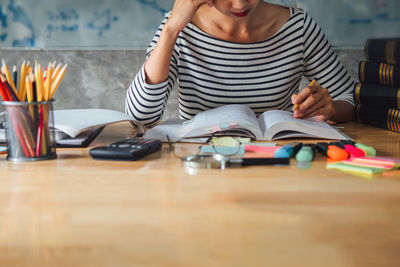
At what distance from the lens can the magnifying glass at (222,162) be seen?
2.56 feet

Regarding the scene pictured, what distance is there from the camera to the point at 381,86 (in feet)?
4.04

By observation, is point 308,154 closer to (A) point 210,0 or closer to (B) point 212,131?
(B) point 212,131

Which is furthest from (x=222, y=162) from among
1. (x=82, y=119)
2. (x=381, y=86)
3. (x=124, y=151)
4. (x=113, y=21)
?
(x=113, y=21)

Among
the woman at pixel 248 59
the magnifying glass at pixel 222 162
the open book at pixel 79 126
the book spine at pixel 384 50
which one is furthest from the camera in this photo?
the woman at pixel 248 59

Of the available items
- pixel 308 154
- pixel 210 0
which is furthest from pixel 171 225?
pixel 210 0

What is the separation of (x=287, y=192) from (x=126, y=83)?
2.23m

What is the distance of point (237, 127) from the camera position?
1034mm

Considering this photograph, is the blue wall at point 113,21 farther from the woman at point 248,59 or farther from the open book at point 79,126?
the open book at point 79,126

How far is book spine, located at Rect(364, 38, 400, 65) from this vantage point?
1.16 m

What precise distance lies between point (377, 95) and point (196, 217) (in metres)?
0.88

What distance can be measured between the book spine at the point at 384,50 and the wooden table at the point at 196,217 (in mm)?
534

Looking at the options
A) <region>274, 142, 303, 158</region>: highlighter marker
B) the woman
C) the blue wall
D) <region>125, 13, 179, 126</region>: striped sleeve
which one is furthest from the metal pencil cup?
the blue wall

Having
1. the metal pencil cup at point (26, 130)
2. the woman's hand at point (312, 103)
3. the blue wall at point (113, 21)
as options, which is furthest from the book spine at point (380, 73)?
the blue wall at point (113, 21)

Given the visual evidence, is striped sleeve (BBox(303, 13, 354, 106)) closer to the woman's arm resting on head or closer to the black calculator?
the woman's arm resting on head
